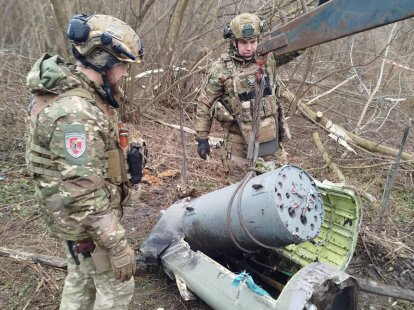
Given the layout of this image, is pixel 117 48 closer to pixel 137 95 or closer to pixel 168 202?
pixel 168 202

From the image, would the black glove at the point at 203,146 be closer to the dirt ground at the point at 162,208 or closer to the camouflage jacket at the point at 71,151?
the dirt ground at the point at 162,208

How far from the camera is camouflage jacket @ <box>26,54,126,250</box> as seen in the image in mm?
2043

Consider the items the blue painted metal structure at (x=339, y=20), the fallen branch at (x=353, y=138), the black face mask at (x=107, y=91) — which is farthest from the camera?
the fallen branch at (x=353, y=138)

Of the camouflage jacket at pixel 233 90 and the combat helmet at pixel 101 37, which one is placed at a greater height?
the combat helmet at pixel 101 37

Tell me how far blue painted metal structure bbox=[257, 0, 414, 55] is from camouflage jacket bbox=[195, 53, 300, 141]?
5.85 feet

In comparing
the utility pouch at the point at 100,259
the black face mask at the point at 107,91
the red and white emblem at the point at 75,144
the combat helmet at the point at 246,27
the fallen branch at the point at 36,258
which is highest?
the combat helmet at the point at 246,27

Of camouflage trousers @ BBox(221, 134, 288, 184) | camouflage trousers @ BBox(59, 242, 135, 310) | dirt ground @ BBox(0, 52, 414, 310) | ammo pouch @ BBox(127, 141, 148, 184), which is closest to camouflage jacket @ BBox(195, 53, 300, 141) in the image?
camouflage trousers @ BBox(221, 134, 288, 184)

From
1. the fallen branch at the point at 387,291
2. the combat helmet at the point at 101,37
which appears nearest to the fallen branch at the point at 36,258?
the combat helmet at the point at 101,37

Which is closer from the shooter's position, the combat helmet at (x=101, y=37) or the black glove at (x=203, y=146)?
the combat helmet at (x=101, y=37)

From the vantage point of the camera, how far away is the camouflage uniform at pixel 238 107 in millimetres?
3973

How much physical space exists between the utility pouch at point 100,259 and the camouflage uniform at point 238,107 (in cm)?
211

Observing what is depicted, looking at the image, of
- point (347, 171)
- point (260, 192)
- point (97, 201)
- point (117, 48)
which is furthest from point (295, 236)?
point (347, 171)

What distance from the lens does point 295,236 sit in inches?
96.7

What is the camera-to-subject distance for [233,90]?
13.2ft
